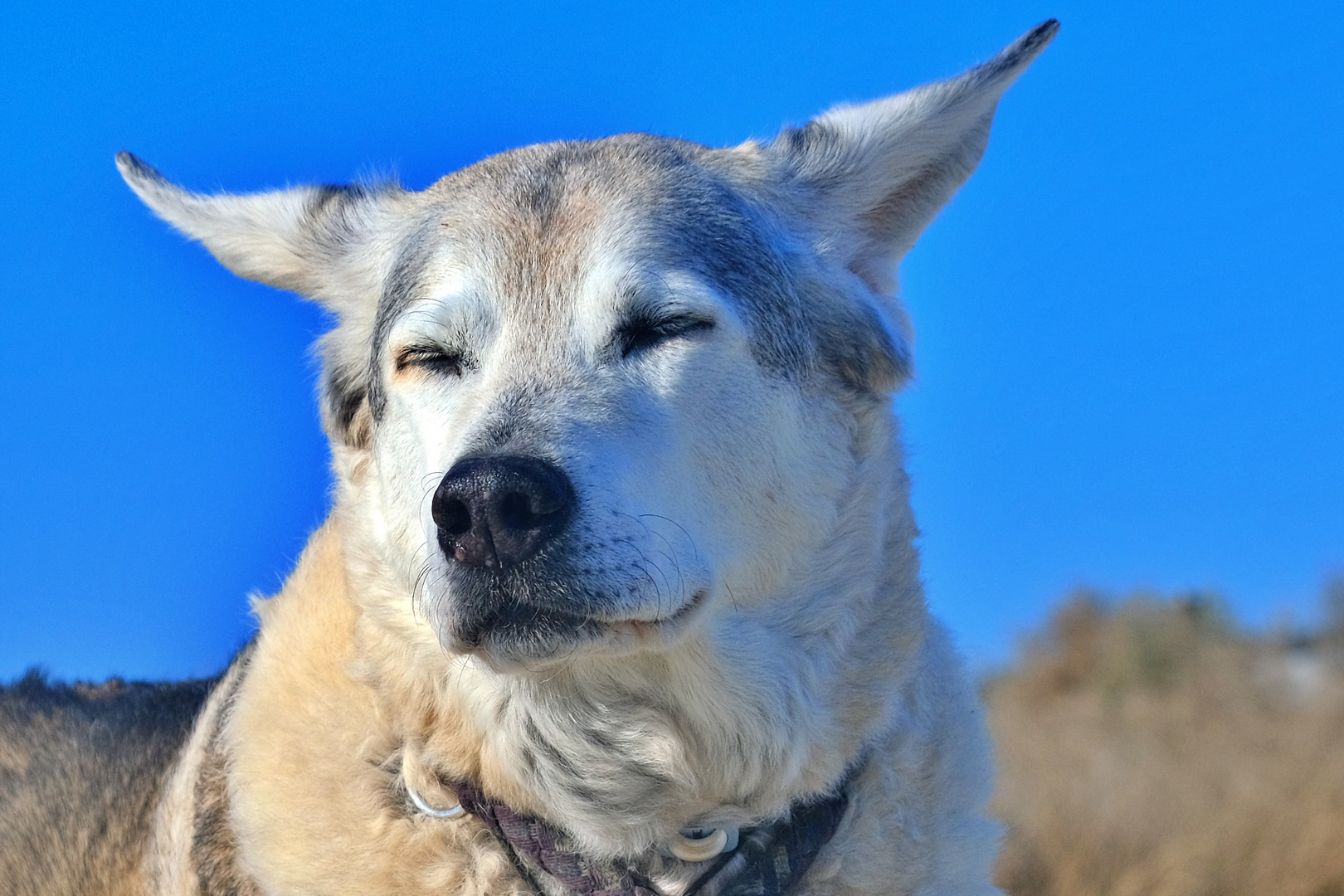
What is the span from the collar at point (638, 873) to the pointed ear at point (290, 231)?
164 centimetres

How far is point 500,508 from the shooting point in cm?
257

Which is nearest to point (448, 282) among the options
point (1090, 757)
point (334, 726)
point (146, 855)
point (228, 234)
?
point (228, 234)

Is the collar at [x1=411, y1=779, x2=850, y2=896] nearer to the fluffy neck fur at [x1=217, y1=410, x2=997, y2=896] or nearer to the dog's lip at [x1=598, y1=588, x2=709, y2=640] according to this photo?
the fluffy neck fur at [x1=217, y1=410, x2=997, y2=896]

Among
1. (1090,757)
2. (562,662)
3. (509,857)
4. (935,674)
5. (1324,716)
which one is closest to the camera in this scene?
(562,662)

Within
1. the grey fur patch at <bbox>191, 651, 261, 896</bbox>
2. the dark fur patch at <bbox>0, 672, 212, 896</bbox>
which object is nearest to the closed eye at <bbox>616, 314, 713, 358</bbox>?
the grey fur patch at <bbox>191, 651, 261, 896</bbox>

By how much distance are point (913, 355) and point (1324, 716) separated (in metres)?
8.82

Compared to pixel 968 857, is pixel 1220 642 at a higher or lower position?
higher

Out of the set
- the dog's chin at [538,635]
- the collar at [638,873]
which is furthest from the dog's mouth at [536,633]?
the collar at [638,873]

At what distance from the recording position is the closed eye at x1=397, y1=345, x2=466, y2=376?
10.4 ft

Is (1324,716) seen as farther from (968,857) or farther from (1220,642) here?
(968,857)

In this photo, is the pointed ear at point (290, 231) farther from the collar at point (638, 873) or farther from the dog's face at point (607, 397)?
the collar at point (638, 873)

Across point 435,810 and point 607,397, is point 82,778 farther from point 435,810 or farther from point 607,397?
point 607,397

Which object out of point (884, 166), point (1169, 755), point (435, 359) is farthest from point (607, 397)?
point (1169, 755)

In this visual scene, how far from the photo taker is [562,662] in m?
2.87
